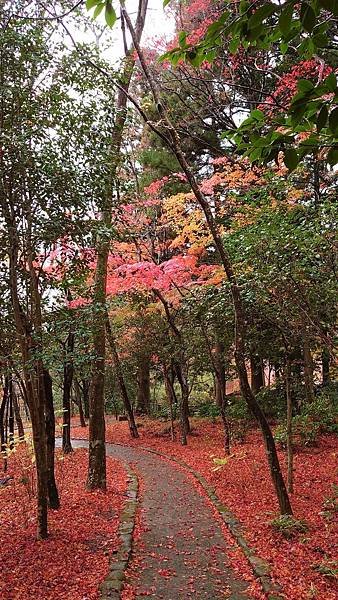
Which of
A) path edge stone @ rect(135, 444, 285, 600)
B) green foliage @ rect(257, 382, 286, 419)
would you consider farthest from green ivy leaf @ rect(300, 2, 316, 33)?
green foliage @ rect(257, 382, 286, 419)

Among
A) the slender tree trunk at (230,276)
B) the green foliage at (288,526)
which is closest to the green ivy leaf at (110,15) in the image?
the slender tree trunk at (230,276)

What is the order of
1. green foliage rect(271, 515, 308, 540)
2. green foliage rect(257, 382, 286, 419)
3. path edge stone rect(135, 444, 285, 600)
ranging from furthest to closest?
green foliage rect(257, 382, 286, 419) → green foliage rect(271, 515, 308, 540) → path edge stone rect(135, 444, 285, 600)

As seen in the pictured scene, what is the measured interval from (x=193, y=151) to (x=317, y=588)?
46.6 ft

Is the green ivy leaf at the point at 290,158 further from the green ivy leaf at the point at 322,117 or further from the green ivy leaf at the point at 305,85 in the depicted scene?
the green ivy leaf at the point at 305,85

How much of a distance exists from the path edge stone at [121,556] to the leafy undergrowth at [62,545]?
0.09 meters

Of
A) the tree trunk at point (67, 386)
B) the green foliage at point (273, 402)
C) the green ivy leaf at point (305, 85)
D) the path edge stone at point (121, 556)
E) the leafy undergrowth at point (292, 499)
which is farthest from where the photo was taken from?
the green foliage at point (273, 402)

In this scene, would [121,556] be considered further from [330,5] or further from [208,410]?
[208,410]

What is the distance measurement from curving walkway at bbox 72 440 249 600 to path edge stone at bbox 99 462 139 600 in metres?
0.20

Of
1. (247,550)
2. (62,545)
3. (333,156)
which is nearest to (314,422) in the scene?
(247,550)

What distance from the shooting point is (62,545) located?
6.41m

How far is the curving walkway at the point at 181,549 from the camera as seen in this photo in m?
5.28

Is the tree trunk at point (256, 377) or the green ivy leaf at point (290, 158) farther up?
the green ivy leaf at point (290, 158)

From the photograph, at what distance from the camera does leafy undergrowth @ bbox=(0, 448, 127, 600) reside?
513 cm

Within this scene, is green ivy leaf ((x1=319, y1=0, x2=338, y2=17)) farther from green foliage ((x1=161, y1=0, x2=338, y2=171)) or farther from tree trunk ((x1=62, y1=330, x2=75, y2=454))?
tree trunk ((x1=62, y1=330, x2=75, y2=454))
